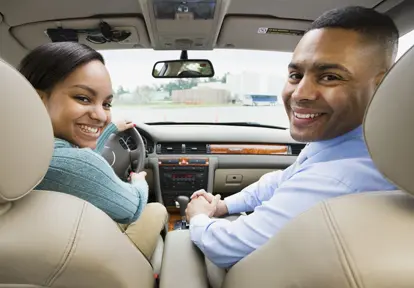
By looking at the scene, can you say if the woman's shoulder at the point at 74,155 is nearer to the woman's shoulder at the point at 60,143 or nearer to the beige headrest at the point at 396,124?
the woman's shoulder at the point at 60,143

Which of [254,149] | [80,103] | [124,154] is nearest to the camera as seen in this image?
[80,103]

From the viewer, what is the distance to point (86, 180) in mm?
1132

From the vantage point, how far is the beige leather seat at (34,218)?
76 cm

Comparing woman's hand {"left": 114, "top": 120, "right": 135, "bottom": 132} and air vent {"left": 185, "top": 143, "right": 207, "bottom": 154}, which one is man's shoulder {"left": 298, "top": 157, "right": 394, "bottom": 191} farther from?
air vent {"left": 185, "top": 143, "right": 207, "bottom": 154}

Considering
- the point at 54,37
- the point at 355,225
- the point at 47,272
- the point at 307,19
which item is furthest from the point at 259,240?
the point at 54,37

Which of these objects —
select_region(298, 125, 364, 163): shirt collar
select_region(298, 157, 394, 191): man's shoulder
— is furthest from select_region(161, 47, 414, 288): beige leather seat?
select_region(298, 125, 364, 163): shirt collar

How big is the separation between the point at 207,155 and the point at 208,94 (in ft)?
2.87

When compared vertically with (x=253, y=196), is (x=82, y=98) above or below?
above

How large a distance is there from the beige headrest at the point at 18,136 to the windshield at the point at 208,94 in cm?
296

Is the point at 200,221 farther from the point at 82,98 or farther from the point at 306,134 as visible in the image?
the point at 82,98

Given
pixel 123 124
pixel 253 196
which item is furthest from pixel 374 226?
pixel 123 124

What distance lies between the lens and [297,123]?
129 cm

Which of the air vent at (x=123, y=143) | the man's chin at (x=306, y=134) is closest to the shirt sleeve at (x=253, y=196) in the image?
the man's chin at (x=306, y=134)

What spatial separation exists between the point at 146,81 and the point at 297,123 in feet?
9.66
